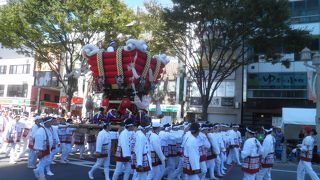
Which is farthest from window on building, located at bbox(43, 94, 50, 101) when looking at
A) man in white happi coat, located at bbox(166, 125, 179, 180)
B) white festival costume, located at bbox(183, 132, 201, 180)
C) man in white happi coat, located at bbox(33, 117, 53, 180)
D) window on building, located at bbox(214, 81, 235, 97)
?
white festival costume, located at bbox(183, 132, 201, 180)

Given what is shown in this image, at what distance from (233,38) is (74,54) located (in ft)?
34.3

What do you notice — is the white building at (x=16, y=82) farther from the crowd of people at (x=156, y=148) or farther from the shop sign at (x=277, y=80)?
the crowd of people at (x=156, y=148)

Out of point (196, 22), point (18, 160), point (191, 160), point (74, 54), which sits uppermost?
point (196, 22)

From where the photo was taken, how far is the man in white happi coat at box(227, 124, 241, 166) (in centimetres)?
1442

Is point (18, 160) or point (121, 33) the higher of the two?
point (121, 33)

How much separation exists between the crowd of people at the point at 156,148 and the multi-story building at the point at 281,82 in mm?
18428

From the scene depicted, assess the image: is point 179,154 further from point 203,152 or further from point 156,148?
point 156,148

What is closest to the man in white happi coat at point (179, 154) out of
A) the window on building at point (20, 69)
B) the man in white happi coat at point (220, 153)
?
the man in white happi coat at point (220, 153)

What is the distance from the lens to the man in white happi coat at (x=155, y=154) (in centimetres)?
879

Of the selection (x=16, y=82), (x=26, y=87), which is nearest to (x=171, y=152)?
(x=26, y=87)

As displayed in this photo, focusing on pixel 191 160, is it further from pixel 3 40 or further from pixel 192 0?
pixel 3 40

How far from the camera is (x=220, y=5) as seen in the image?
20156 mm

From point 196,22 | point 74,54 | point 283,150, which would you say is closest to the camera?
point 283,150

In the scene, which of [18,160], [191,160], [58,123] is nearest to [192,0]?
[58,123]
